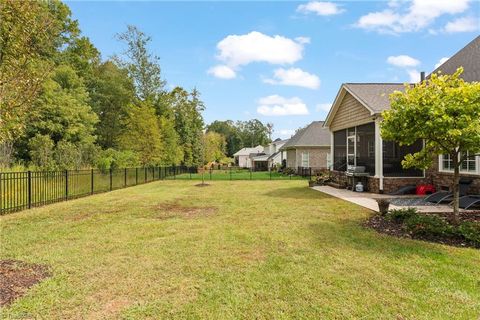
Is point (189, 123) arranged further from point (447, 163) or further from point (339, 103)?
point (447, 163)

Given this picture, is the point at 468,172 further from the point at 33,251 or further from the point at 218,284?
the point at 33,251

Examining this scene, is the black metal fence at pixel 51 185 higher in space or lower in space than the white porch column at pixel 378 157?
lower

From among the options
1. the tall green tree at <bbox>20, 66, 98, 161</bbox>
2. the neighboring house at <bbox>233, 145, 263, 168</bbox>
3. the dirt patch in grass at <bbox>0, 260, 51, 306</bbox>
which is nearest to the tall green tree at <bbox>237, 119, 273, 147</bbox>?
the neighboring house at <bbox>233, 145, 263, 168</bbox>

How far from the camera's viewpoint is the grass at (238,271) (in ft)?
9.57

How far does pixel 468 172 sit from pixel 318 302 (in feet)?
30.5

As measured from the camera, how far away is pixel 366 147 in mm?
13742

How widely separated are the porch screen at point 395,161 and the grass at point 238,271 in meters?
6.12

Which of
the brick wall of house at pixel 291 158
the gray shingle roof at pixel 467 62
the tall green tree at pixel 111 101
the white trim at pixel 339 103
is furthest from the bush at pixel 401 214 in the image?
the tall green tree at pixel 111 101

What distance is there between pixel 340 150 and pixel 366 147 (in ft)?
9.44

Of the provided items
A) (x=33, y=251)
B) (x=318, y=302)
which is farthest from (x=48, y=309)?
(x=318, y=302)

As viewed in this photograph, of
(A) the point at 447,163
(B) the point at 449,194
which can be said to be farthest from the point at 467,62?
(B) the point at 449,194

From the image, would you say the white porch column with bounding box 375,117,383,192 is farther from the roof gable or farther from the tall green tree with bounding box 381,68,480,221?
the tall green tree with bounding box 381,68,480,221

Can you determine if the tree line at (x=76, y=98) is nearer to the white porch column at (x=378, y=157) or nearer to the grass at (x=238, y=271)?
the grass at (x=238, y=271)

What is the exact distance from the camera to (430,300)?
3.06m
